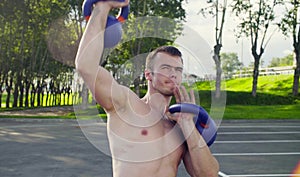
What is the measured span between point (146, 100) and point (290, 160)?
26.2 feet

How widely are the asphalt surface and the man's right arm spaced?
4427 millimetres

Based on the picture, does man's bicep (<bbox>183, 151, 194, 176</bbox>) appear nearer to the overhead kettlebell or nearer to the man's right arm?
the man's right arm

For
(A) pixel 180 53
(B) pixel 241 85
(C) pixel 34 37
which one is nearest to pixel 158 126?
(A) pixel 180 53

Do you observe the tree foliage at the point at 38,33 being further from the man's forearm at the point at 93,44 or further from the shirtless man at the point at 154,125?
the man's forearm at the point at 93,44

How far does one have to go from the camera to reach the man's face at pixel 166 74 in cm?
211

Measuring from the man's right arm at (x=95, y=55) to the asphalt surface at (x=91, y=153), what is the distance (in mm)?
4427

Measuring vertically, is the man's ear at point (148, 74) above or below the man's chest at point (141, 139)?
above

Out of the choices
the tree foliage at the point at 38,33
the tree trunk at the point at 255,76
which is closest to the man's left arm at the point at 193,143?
the tree foliage at the point at 38,33

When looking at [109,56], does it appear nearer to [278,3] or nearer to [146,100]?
[146,100]

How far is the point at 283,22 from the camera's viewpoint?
103 ft

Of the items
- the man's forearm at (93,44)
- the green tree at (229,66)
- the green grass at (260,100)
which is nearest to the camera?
the man's forearm at (93,44)

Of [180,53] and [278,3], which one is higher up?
[278,3]

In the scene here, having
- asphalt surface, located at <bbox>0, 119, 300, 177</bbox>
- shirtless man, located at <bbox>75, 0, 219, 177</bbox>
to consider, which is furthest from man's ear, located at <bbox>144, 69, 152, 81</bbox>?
asphalt surface, located at <bbox>0, 119, 300, 177</bbox>

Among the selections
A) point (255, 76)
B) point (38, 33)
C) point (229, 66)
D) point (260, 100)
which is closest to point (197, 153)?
point (260, 100)
